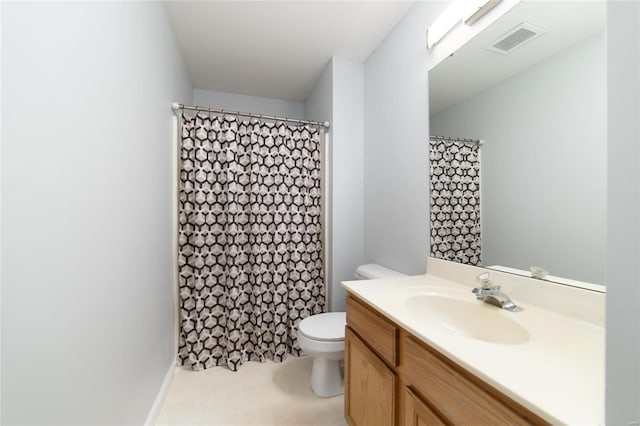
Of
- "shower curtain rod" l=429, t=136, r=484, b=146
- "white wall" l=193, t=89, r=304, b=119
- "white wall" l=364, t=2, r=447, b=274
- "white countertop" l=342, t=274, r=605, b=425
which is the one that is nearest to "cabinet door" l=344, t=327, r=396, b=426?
"white countertop" l=342, t=274, r=605, b=425

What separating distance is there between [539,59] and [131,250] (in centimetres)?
185

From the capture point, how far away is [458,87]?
1354 millimetres

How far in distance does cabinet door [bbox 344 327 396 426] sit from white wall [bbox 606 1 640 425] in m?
0.70

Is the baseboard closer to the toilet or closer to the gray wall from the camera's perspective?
the toilet

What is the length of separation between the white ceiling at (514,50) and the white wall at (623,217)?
Result: 0.75 metres

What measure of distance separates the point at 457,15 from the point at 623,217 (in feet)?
4.62

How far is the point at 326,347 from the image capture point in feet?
4.98

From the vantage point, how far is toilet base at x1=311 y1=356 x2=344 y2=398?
161 cm

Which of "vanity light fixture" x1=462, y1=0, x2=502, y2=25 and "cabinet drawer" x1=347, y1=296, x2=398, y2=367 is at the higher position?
"vanity light fixture" x1=462, y1=0, x2=502, y2=25

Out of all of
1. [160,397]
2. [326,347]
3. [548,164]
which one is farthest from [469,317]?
[160,397]

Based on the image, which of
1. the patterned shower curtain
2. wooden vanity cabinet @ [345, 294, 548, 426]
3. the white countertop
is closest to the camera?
the white countertop

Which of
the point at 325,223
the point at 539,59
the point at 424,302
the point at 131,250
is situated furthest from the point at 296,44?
the point at 424,302

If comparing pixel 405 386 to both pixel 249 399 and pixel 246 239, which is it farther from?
pixel 246 239

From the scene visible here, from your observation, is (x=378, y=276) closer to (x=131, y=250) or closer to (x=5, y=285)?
(x=131, y=250)
